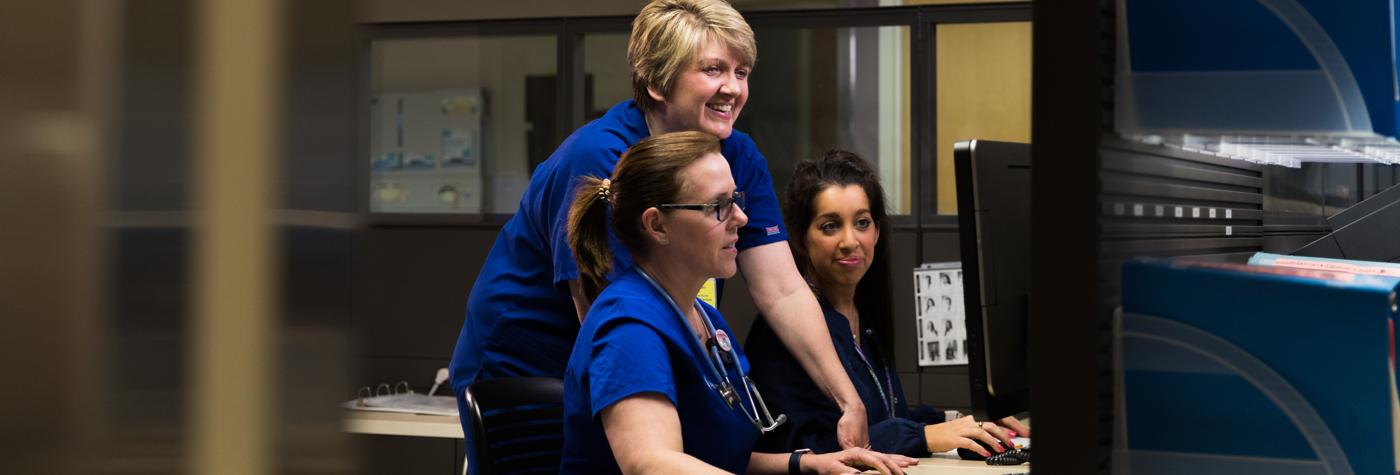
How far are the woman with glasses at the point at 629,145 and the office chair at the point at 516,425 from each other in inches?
6.7

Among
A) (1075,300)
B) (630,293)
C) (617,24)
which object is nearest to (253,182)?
(1075,300)

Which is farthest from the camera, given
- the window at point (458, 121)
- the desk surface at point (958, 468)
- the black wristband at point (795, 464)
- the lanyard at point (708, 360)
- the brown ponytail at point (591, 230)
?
the window at point (458, 121)

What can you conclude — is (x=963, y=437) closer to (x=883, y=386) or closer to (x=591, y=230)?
(x=883, y=386)

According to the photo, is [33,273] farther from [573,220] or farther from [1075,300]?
[573,220]

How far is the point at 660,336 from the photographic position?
158 cm

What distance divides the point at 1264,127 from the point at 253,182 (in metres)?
0.70

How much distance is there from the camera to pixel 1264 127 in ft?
2.99

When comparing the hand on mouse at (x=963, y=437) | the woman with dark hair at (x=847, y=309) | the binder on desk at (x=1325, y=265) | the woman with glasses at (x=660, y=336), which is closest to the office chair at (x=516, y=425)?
the woman with glasses at (x=660, y=336)

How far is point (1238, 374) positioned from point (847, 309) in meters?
1.60

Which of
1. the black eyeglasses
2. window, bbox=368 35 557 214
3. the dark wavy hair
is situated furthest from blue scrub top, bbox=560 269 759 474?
window, bbox=368 35 557 214

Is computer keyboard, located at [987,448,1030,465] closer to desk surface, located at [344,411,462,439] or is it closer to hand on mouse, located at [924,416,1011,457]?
hand on mouse, located at [924,416,1011,457]

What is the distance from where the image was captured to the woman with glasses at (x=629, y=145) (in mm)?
2076

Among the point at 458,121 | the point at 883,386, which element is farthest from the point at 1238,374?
the point at 458,121

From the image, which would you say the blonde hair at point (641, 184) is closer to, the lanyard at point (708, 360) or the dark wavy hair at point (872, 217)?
the lanyard at point (708, 360)
